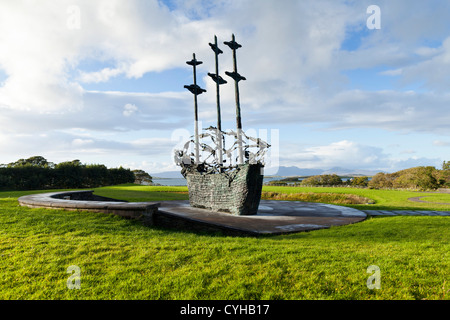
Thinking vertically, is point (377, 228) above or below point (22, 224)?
below

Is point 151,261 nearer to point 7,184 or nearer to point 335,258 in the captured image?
point 335,258

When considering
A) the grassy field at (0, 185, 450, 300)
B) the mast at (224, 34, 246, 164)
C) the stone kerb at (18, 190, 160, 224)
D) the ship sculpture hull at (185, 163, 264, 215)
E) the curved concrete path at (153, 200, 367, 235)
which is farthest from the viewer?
the mast at (224, 34, 246, 164)

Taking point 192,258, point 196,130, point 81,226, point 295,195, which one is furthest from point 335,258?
point 295,195

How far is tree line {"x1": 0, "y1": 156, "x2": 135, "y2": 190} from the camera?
2973 centimetres

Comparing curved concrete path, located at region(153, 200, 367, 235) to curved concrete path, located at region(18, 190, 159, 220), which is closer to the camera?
curved concrete path, located at region(18, 190, 159, 220)

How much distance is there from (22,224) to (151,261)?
456cm

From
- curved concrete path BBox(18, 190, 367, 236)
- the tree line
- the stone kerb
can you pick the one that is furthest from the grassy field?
the tree line

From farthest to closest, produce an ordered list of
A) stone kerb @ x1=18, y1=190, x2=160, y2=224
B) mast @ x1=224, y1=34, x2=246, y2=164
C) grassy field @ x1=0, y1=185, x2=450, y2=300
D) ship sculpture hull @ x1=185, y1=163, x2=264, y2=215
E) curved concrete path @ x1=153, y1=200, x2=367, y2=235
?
mast @ x1=224, y1=34, x2=246, y2=164
ship sculpture hull @ x1=185, y1=163, x2=264, y2=215
curved concrete path @ x1=153, y1=200, x2=367, y2=235
stone kerb @ x1=18, y1=190, x2=160, y2=224
grassy field @ x1=0, y1=185, x2=450, y2=300

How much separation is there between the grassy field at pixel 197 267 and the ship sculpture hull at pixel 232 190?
449cm

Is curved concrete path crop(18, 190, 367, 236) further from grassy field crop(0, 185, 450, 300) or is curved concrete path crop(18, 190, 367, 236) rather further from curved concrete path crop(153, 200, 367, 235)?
grassy field crop(0, 185, 450, 300)

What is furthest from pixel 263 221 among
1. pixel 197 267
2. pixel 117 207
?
Answer: pixel 197 267

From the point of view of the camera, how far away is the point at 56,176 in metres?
32.1

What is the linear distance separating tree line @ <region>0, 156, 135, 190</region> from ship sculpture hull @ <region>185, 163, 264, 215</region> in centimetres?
2663
